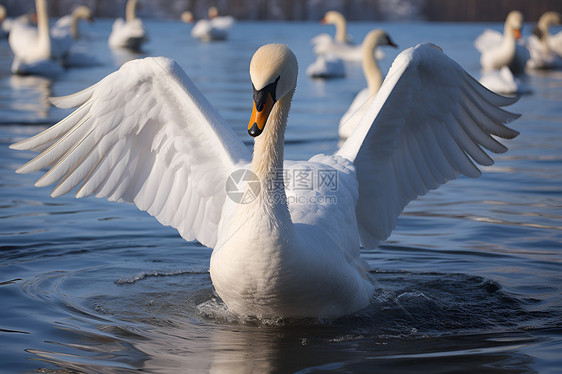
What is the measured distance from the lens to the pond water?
4.76 m

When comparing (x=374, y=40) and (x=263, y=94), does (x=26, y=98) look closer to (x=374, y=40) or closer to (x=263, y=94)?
(x=374, y=40)

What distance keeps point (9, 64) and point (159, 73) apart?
2176cm

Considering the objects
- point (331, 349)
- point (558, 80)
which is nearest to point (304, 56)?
point (558, 80)

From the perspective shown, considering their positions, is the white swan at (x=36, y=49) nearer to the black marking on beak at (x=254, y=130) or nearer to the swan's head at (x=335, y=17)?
the swan's head at (x=335, y=17)

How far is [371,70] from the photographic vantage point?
1332cm

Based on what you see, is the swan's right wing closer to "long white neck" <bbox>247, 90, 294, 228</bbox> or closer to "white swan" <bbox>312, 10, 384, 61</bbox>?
"white swan" <bbox>312, 10, 384, 61</bbox>

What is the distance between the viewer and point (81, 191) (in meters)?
6.18

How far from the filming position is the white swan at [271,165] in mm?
4980

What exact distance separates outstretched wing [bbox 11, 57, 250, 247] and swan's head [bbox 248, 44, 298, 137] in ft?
3.54

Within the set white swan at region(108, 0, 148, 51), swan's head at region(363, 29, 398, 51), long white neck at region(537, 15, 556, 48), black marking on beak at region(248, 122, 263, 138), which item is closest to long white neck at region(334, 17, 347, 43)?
white swan at region(108, 0, 148, 51)

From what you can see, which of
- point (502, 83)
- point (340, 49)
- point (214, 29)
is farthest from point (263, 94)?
point (214, 29)

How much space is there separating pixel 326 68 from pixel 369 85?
9093 mm

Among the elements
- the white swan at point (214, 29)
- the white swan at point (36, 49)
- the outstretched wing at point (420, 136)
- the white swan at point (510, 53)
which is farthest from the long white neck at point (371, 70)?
the white swan at point (214, 29)

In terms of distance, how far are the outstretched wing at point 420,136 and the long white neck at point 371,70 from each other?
586 centimetres
